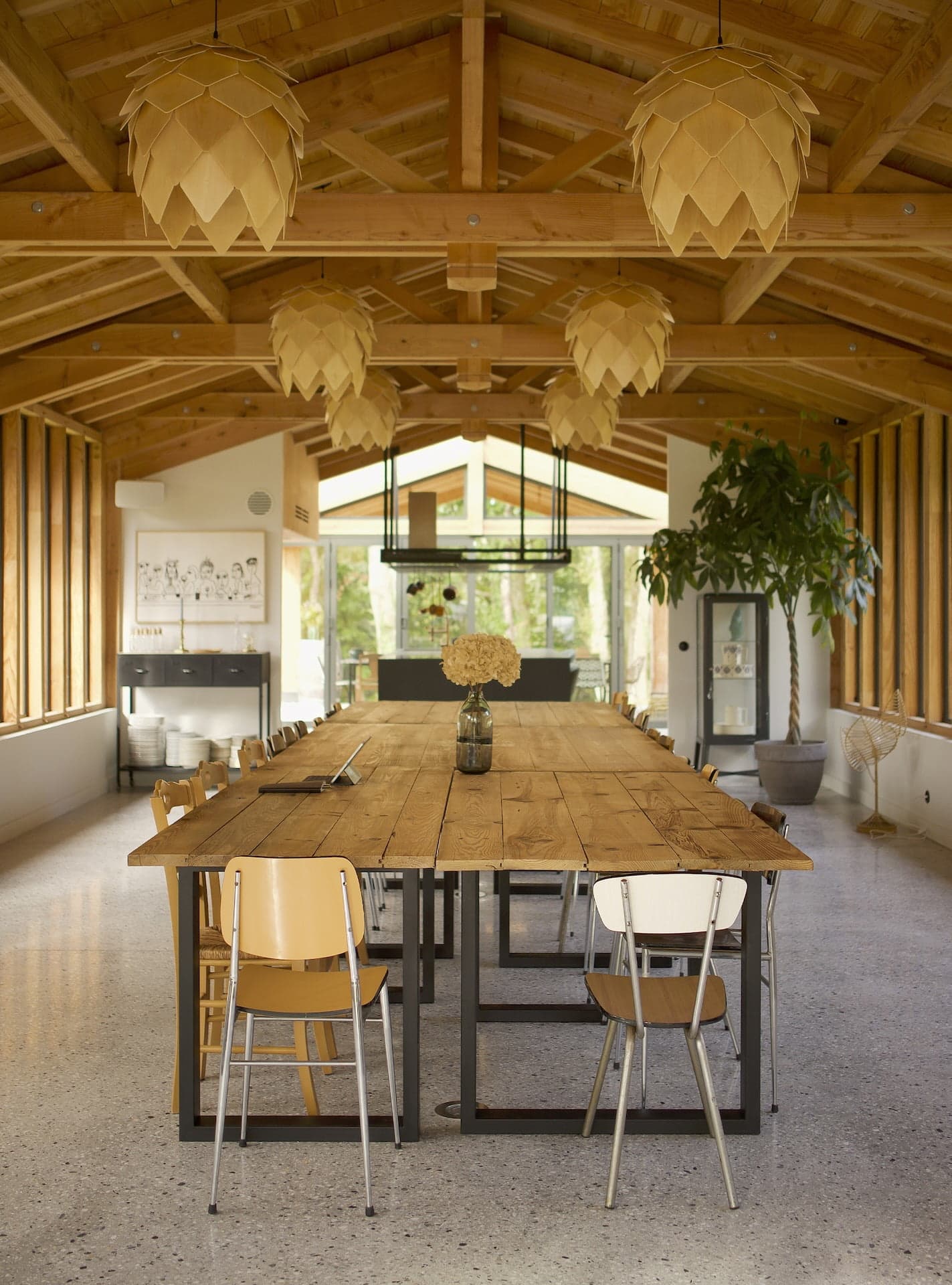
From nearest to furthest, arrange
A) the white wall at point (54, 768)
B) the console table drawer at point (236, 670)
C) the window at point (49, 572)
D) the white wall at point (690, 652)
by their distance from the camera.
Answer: the white wall at point (54, 768)
the window at point (49, 572)
the console table drawer at point (236, 670)
the white wall at point (690, 652)

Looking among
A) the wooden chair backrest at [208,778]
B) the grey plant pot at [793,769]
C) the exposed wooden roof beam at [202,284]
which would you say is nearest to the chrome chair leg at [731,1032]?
the wooden chair backrest at [208,778]

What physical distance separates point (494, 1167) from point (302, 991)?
665 millimetres

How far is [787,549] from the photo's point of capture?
838 cm

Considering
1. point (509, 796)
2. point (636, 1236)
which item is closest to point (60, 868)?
point (509, 796)

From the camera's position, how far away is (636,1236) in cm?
267

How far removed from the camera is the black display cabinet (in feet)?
32.8

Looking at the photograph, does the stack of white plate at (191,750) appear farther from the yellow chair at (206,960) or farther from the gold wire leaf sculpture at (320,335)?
the gold wire leaf sculpture at (320,335)

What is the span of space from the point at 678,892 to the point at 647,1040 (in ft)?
4.55

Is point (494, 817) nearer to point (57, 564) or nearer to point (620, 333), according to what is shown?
point (620, 333)

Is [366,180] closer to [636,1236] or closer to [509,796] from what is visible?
[509,796]

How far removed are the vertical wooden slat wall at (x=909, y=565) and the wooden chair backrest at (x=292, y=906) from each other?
5.69m

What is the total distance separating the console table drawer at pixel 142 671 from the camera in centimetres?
963

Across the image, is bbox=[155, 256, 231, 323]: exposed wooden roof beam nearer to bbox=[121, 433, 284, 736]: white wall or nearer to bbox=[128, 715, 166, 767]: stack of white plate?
bbox=[121, 433, 284, 736]: white wall

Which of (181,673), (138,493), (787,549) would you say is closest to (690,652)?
(787,549)
